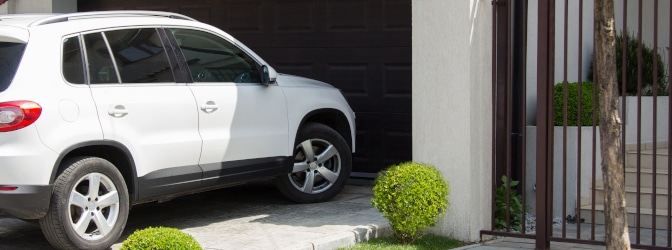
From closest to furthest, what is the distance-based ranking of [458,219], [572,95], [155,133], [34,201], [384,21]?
[34,201] < [155,133] < [458,219] < [572,95] < [384,21]

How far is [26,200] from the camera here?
662cm

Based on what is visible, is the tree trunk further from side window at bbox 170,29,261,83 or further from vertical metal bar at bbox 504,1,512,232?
side window at bbox 170,29,261,83

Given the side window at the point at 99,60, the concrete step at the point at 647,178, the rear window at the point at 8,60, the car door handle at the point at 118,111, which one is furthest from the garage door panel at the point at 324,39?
the rear window at the point at 8,60

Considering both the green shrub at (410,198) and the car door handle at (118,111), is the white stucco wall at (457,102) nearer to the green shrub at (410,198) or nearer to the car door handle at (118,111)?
the green shrub at (410,198)

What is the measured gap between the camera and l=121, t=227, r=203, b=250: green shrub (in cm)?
587

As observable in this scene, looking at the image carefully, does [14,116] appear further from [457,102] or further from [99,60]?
[457,102]

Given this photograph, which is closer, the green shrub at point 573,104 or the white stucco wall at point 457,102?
the white stucco wall at point 457,102

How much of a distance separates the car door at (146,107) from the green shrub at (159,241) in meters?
1.40

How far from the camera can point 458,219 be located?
8.08 m

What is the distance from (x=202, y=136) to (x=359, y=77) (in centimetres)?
317

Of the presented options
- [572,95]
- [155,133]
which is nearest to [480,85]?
[572,95]

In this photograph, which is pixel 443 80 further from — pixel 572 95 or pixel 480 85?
pixel 572 95

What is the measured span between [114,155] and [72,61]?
2.62ft

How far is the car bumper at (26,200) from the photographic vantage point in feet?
21.7
